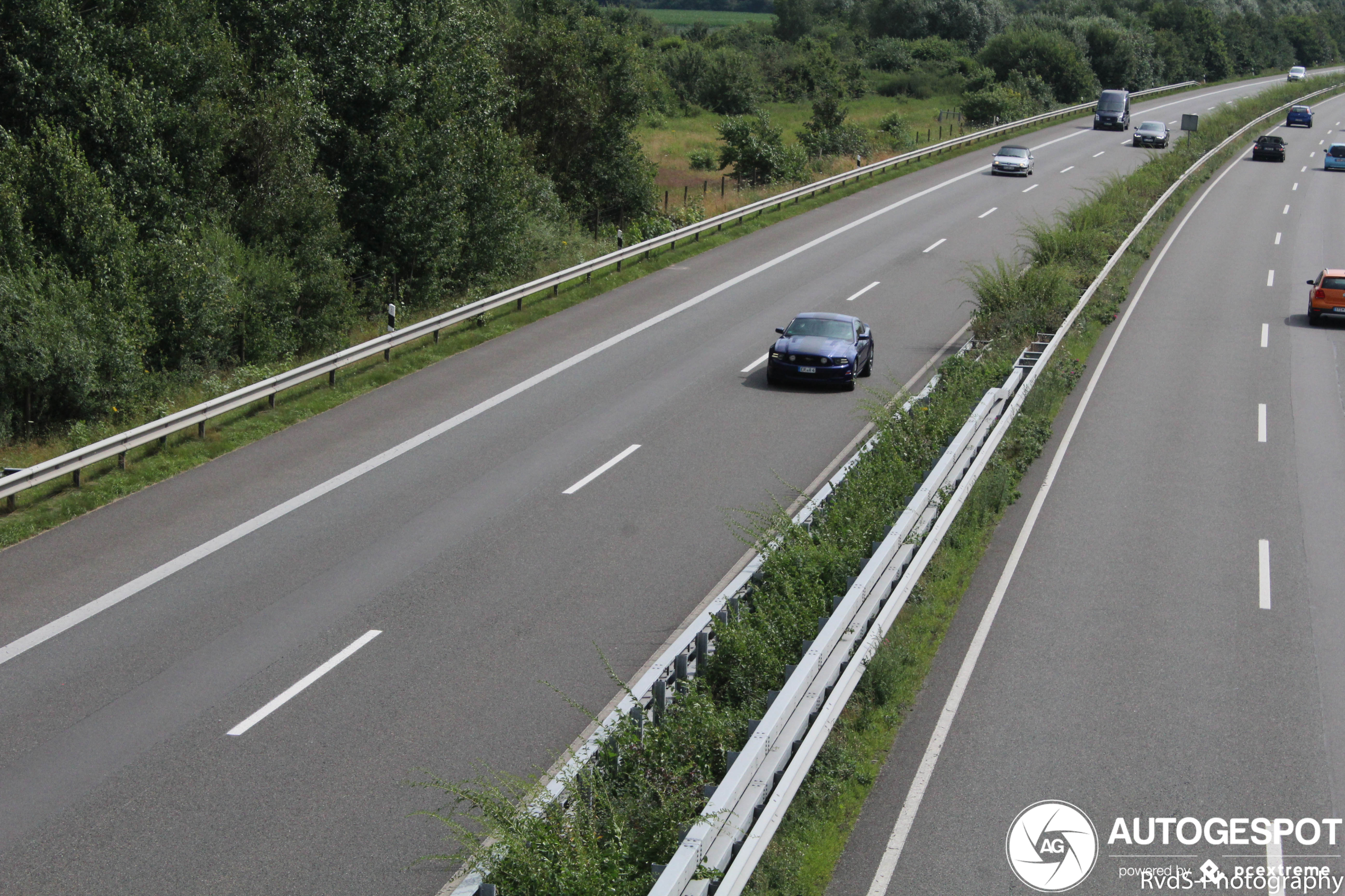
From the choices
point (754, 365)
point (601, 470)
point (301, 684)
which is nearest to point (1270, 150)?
point (754, 365)

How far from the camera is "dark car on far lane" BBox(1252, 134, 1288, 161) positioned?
59.9 meters

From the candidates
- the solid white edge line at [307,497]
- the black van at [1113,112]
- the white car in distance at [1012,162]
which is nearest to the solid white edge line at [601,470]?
the solid white edge line at [307,497]

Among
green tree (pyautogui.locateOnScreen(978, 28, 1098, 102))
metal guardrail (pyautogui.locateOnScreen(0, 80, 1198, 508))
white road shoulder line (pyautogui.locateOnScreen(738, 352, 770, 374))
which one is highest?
green tree (pyautogui.locateOnScreen(978, 28, 1098, 102))

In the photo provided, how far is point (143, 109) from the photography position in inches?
942

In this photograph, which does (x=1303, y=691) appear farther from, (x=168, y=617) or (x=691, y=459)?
(x=168, y=617)

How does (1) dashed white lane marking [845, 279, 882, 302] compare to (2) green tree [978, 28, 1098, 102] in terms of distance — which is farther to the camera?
(2) green tree [978, 28, 1098, 102]

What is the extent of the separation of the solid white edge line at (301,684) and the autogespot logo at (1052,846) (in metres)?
6.33

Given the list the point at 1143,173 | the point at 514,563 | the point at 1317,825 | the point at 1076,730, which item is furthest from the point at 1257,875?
the point at 1143,173

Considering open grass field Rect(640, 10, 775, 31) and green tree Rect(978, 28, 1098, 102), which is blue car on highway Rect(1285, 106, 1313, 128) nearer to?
green tree Rect(978, 28, 1098, 102)

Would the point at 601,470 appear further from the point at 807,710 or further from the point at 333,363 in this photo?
the point at 807,710

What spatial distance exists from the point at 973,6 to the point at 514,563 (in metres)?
105

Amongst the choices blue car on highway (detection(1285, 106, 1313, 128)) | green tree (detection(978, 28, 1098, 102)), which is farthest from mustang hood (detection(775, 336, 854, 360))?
green tree (detection(978, 28, 1098, 102))

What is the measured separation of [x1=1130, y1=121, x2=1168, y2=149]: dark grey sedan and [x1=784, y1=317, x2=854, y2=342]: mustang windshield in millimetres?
43022

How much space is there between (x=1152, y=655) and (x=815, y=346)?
10.9 metres
